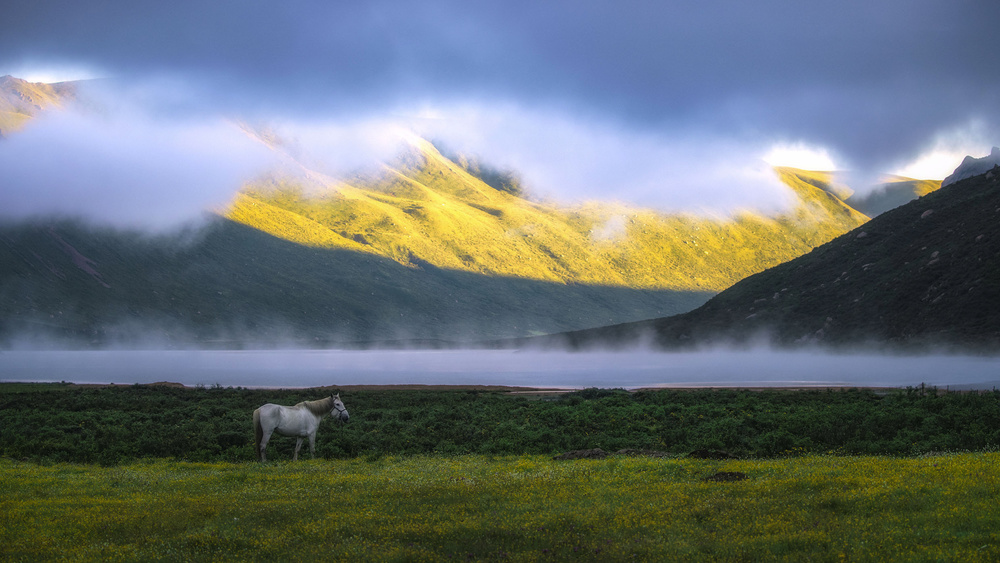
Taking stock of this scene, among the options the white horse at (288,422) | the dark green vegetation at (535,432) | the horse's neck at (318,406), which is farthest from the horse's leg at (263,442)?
the horse's neck at (318,406)

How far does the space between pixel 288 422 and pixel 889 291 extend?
9956 cm

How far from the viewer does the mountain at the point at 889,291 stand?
8856 cm

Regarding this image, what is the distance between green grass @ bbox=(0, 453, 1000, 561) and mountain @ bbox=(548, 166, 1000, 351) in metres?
78.2

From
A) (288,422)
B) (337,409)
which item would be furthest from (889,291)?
(288,422)

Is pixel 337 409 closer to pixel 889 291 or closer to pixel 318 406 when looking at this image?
pixel 318 406

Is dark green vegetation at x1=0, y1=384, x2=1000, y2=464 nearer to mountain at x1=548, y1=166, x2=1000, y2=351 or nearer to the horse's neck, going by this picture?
the horse's neck

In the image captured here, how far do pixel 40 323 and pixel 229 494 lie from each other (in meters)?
214

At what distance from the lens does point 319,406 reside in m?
25.8

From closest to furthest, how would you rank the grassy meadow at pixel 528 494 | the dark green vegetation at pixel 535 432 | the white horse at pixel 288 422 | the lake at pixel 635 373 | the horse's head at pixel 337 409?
Answer: the grassy meadow at pixel 528 494 < the dark green vegetation at pixel 535 432 < the white horse at pixel 288 422 < the horse's head at pixel 337 409 < the lake at pixel 635 373

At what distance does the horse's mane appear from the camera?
25453mm

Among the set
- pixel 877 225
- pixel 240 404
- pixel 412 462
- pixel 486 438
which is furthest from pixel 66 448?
pixel 877 225

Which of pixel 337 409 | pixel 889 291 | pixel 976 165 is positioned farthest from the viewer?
pixel 976 165

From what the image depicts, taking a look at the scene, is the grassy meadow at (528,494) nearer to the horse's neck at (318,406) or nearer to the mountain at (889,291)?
the horse's neck at (318,406)

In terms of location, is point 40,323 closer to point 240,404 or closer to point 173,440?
point 240,404
